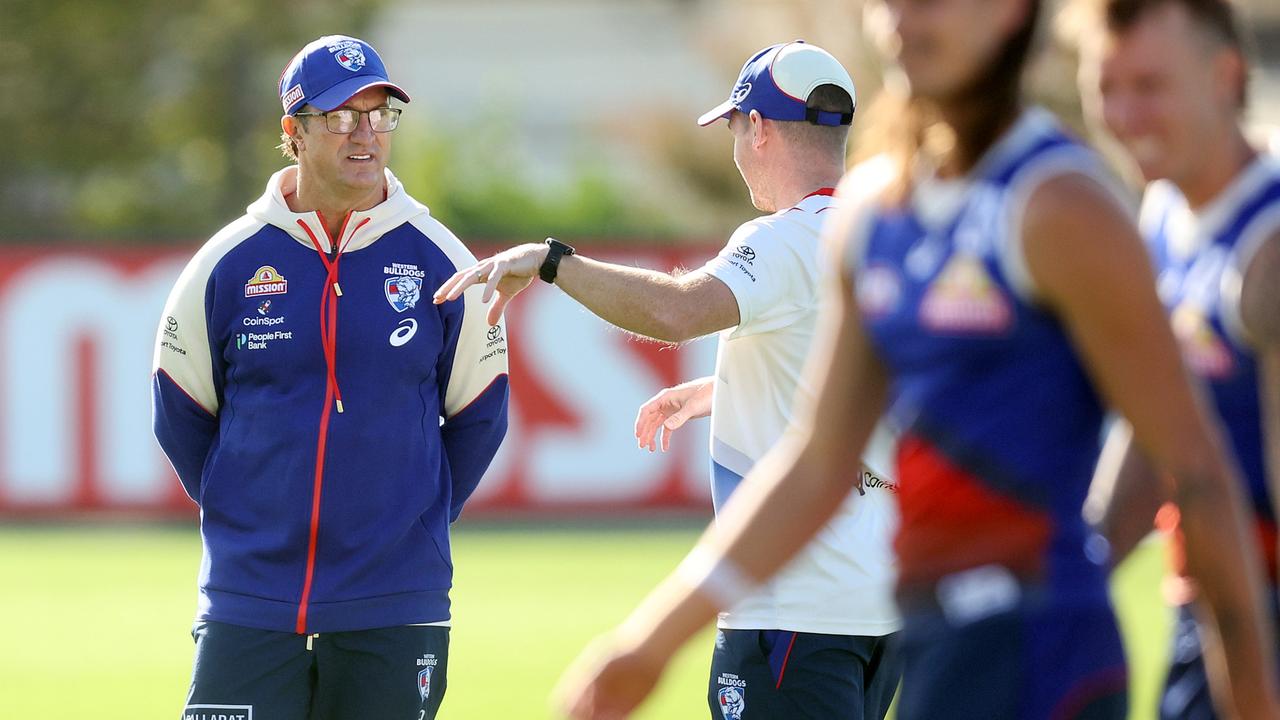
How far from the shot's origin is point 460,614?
42.1 feet

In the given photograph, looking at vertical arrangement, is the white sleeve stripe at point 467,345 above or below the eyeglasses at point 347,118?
below

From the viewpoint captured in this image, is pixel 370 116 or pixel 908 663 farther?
pixel 370 116

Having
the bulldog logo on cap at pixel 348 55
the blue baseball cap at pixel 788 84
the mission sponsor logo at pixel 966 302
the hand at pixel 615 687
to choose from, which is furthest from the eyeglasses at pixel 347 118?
the mission sponsor logo at pixel 966 302

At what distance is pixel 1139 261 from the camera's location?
2879mm

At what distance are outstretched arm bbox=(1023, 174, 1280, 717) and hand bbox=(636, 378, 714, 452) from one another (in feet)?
8.95

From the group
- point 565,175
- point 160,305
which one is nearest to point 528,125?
point 565,175

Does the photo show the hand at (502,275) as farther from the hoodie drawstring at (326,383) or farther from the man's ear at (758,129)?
the man's ear at (758,129)

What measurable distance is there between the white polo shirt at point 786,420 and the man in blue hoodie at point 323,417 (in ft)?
2.80

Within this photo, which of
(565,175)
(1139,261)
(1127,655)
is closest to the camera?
(1139,261)

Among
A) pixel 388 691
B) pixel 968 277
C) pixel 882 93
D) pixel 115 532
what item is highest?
pixel 882 93

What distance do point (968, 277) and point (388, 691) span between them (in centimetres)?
286

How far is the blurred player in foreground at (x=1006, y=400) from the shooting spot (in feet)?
9.58

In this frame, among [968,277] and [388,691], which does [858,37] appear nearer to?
[388,691]

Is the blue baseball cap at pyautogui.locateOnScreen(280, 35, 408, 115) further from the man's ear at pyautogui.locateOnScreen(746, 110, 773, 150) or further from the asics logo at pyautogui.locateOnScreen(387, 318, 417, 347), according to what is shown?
the man's ear at pyautogui.locateOnScreen(746, 110, 773, 150)
